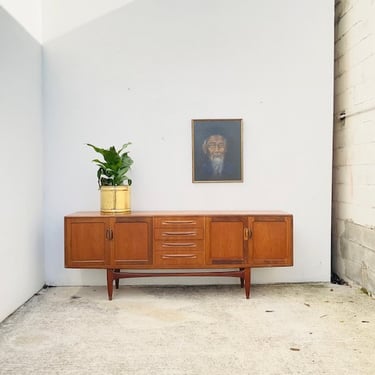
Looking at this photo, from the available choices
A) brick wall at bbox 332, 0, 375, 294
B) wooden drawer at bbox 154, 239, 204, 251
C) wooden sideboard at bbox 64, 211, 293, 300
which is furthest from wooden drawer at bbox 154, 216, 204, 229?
brick wall at bbox 332, 0, 375, 294

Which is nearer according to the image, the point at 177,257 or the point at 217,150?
the point at 177,257

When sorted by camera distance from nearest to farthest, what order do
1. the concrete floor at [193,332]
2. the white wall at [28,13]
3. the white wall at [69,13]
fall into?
the concrete floor at [193,332]
the white wall at [28,13]
the white wall at [69,13]

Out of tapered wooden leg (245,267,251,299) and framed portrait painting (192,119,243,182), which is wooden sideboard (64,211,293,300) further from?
framed portrait painting (192,119,243,182)

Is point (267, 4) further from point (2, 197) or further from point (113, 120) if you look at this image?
point (2, 197)

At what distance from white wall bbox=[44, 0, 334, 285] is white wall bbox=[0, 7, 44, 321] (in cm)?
18

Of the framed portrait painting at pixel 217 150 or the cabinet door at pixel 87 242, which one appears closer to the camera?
the cabinet door at pixel 87 242

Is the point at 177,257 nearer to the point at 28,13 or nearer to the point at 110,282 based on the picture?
the point at 110,282

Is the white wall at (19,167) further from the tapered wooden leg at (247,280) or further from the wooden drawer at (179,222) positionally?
the tapered wooden leg at (247,280)

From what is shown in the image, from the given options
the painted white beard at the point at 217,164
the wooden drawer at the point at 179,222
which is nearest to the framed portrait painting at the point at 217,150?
the painted white beard at the point at 217,164

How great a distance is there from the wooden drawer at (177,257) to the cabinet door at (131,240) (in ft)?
0.28

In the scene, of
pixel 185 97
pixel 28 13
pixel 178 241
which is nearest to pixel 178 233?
pixel 178 241

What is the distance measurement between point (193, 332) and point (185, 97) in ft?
7.22

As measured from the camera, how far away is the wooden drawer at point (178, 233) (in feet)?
11.2

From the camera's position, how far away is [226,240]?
3398 millimetres
